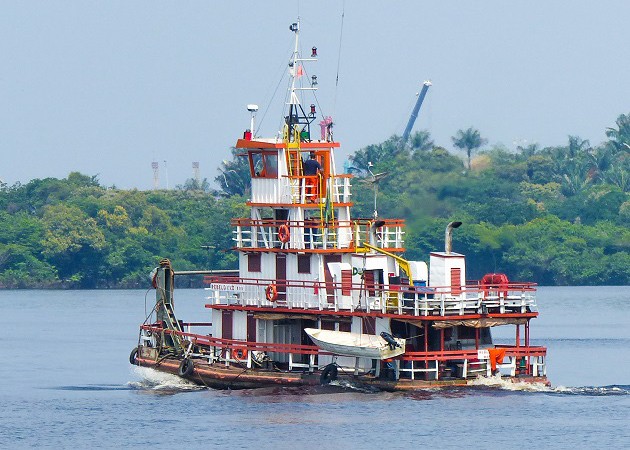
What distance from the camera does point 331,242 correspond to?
6444 centimetres

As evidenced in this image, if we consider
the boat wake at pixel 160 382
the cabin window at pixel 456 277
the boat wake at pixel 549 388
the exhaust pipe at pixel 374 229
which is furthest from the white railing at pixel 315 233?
the boat wake at pixel 549 388

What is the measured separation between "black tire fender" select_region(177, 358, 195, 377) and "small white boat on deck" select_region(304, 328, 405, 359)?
542cm

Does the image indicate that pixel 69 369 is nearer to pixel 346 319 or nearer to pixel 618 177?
pixel 346 319

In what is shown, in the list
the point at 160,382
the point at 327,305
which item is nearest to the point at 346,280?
the point at 327,305

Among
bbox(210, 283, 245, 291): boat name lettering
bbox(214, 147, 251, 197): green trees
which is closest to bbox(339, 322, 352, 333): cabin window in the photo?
bbox(210, 283, 245, 291): boat name lettering

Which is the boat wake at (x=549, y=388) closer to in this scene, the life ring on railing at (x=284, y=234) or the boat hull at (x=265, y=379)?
the boat hull at (x=265, y=379)

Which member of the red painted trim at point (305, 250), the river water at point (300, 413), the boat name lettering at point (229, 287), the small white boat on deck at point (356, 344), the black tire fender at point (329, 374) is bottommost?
the river water at point (300, 413)

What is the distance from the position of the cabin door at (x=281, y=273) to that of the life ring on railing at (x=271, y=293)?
0.41m

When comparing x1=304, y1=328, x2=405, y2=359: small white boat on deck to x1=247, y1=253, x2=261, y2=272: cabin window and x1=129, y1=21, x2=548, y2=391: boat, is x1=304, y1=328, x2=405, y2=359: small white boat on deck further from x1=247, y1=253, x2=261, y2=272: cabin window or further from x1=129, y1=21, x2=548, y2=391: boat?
x1=247, y1=253, x2=261, y2=272: cabin window

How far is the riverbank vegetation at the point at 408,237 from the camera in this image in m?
142

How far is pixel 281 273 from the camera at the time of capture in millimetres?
65438

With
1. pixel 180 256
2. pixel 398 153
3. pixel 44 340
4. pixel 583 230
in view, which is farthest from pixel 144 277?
pixel 44 340

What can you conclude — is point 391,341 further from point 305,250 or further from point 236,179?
point 236,179

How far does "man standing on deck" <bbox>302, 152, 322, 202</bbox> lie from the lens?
215ft
